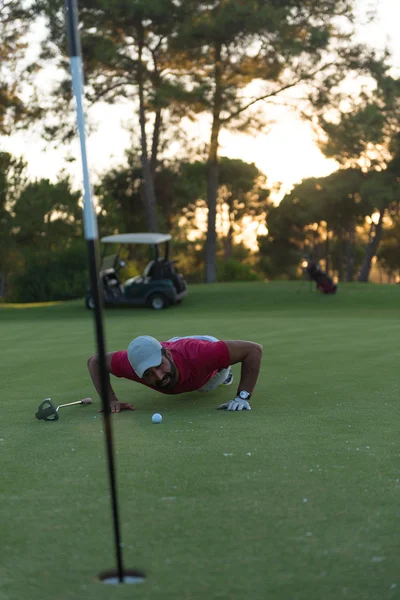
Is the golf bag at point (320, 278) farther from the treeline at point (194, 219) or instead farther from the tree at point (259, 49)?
the treeline at point (194, 219)

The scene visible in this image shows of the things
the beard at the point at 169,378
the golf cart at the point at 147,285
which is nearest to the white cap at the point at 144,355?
the beard at the point at 169,378

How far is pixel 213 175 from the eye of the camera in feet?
125

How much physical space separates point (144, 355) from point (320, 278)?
24.2 metres

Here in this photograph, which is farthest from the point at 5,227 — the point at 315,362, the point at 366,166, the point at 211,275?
the point at 315,362

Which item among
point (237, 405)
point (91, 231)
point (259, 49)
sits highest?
point (259, 49)

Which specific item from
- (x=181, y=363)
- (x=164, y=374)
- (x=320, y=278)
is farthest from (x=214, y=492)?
(x=320, y=278)

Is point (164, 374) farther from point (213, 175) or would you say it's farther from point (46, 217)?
point (46, 217)

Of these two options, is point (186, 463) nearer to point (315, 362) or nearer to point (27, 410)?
point (27, 410)

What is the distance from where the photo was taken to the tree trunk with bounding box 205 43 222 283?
113 ft

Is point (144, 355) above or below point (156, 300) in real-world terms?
above

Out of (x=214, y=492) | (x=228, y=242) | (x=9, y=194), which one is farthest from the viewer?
(x=228, y=242)

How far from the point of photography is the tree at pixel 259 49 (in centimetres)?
3256

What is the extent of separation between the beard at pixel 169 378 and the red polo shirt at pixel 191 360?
0.07 metres

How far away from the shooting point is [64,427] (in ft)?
23.2
